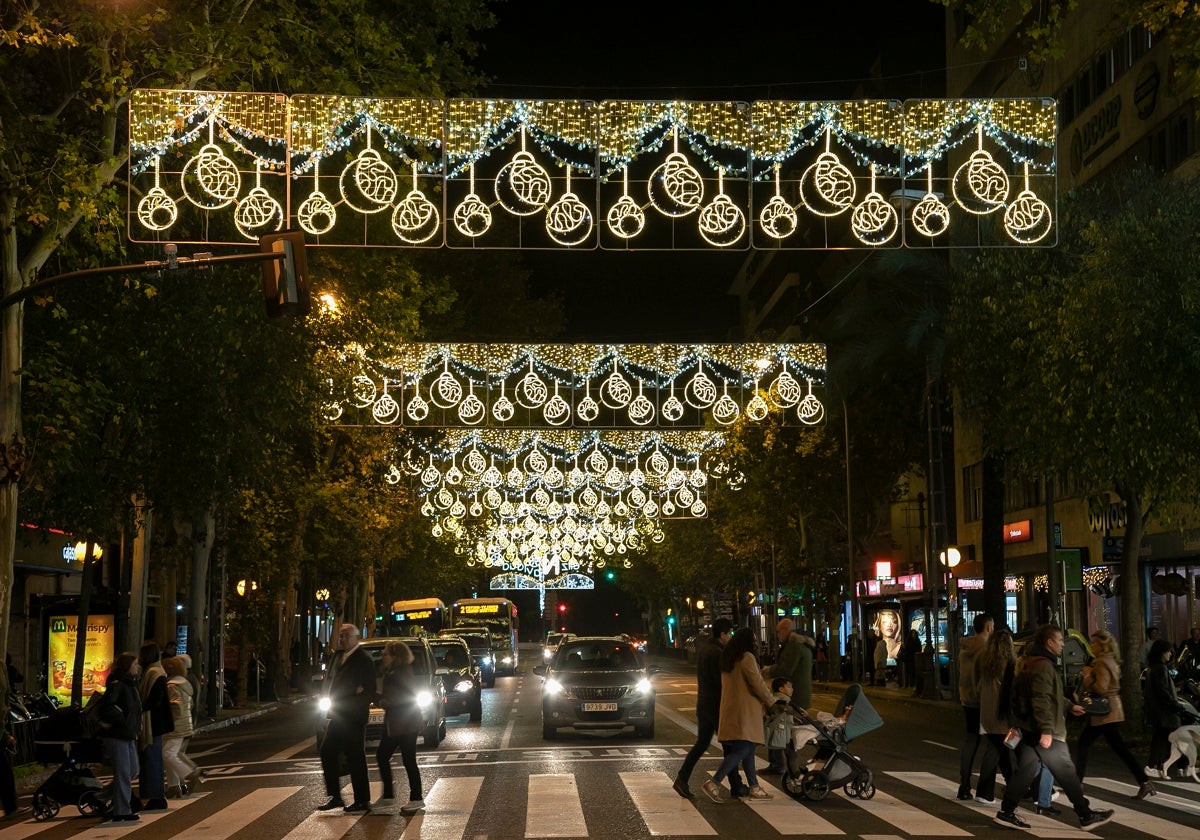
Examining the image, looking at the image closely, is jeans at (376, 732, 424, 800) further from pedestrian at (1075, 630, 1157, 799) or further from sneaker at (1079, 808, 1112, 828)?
pedestrian at (1075, 630, 1157, 799)

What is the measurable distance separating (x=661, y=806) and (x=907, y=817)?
2476 millimetres

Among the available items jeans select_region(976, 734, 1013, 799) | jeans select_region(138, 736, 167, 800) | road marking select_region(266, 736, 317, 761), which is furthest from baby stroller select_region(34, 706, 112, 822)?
jeans select_region(976, 734, 1013, 799)

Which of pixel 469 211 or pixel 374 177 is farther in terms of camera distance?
pixel 469 211

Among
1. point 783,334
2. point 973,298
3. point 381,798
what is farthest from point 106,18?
point 783,334

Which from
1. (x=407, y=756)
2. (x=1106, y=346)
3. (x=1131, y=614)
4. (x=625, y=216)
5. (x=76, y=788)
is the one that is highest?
(x=625, y=216)

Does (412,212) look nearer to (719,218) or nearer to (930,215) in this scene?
(719,218)

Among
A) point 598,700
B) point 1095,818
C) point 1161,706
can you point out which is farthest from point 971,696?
point 598,700

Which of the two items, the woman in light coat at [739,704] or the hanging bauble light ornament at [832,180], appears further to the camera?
the hanging bauble light ornament at [832,180]

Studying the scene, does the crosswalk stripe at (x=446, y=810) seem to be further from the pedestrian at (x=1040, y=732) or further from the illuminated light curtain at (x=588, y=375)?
the illuminated light curtain at (x=588, y=375)

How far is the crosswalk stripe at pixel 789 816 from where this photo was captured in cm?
1466

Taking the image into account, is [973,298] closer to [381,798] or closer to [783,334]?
[381,798]

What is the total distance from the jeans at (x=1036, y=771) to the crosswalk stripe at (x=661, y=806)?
274cm

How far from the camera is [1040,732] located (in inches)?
587

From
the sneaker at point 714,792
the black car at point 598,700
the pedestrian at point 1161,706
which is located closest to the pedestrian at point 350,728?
the sneaker at point 714,792
